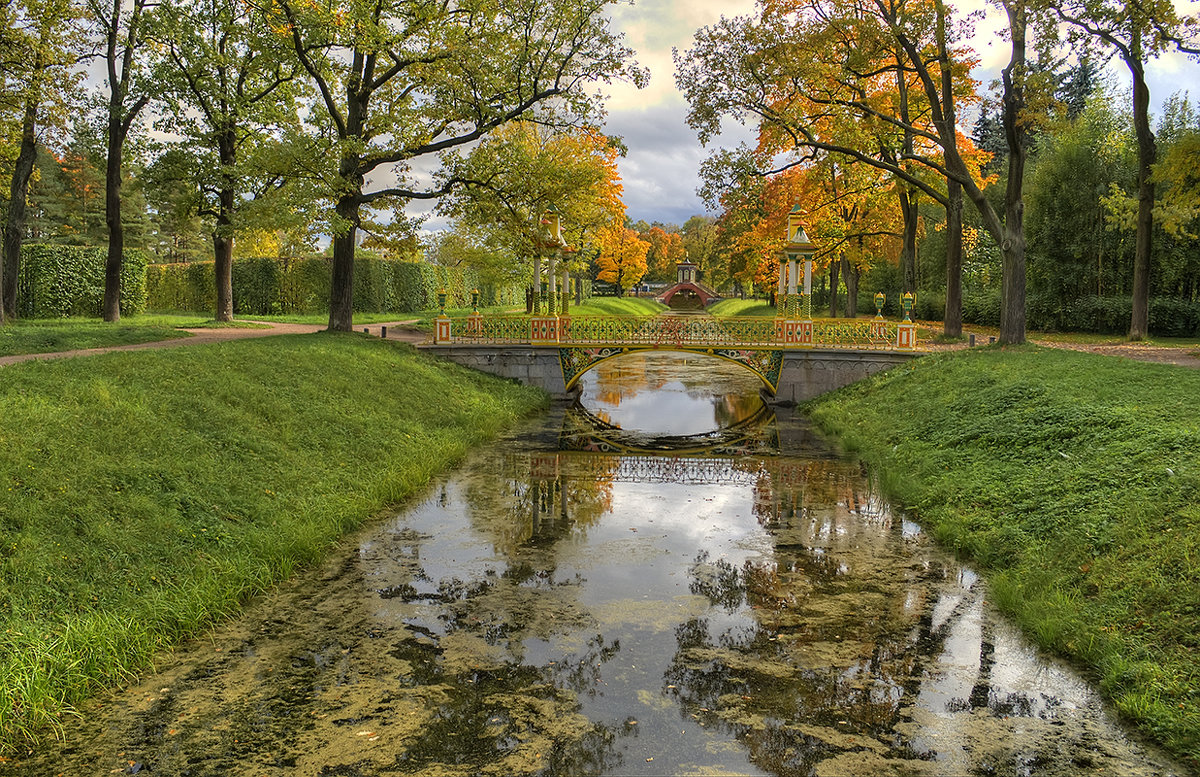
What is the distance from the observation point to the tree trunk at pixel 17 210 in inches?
856

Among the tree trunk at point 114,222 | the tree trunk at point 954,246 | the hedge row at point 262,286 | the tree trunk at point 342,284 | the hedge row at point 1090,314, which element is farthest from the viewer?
the hedge row at point 262,286

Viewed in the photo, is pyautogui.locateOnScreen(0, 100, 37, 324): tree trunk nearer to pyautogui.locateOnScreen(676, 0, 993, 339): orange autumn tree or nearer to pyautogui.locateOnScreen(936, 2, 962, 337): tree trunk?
pyautogui.locateOnScreen(676, 0, 993, 339): orange autumn tree

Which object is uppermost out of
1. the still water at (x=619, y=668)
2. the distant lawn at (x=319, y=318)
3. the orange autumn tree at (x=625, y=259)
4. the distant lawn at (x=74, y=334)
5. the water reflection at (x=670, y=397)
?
the orange autumn tree at (x=625, y=259)

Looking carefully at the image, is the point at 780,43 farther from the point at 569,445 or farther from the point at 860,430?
the point at 569,445

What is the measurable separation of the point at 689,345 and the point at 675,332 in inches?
25.8

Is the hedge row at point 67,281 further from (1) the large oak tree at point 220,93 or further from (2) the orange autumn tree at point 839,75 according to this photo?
(2) the orange autumn tree at point 839,75

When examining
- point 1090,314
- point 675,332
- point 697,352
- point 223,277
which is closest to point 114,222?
point 223,277

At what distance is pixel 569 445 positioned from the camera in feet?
59.5

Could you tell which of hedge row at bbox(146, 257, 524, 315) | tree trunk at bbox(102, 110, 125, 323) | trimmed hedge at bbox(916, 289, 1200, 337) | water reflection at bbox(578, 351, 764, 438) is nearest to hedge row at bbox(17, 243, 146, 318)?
tree trunk at bbox(102, 110, 125, 323)

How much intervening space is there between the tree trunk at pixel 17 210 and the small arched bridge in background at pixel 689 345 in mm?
12105

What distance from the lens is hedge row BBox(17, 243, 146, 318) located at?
25500 millimetres

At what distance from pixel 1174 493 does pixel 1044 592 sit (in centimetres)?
214

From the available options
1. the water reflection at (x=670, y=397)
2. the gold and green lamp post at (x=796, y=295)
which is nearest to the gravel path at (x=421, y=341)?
the gold and green lamp post at (x=796, y=295)

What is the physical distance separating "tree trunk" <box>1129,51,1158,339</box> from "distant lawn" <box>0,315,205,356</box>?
92.8 feet
